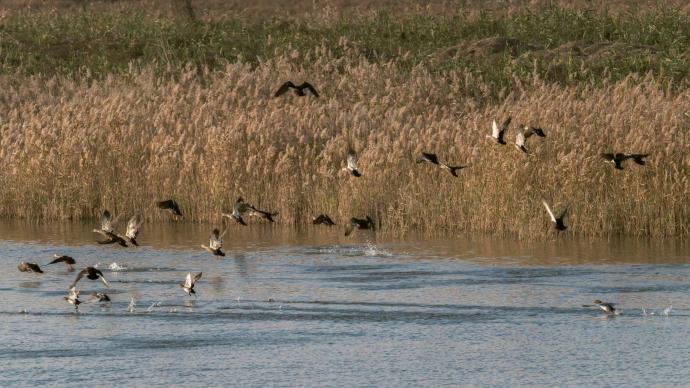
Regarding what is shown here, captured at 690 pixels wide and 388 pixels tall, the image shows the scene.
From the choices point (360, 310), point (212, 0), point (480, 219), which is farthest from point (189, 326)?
point (212, 0)

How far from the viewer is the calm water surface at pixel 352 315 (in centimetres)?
986

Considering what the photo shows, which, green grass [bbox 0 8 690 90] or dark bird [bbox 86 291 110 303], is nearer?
dark bird [bbox 86 291 110 303]

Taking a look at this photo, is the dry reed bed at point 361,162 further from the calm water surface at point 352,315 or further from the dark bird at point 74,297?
the dark bird at point 74,297

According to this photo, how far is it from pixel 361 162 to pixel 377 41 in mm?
13682

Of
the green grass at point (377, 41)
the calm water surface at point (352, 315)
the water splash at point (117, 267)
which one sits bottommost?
the calm water surface at point (352, 315)

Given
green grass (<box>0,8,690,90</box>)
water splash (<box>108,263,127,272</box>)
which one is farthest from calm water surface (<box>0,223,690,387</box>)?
green grass (<box>0,8,690,90</box>)

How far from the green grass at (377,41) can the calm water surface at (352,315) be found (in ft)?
36.9

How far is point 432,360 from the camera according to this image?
10.2 meters

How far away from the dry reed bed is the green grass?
5.79m

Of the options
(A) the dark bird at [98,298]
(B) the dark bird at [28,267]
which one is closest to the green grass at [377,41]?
(B) the dark bird at [28,267]

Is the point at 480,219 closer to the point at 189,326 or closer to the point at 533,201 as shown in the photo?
the point at 533,201

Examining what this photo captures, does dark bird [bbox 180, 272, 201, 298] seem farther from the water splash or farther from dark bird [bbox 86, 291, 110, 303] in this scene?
the water splash

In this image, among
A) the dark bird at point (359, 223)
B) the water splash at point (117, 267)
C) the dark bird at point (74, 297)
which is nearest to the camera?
the dark bird at point (74, 297)

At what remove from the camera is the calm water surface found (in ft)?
32.3
